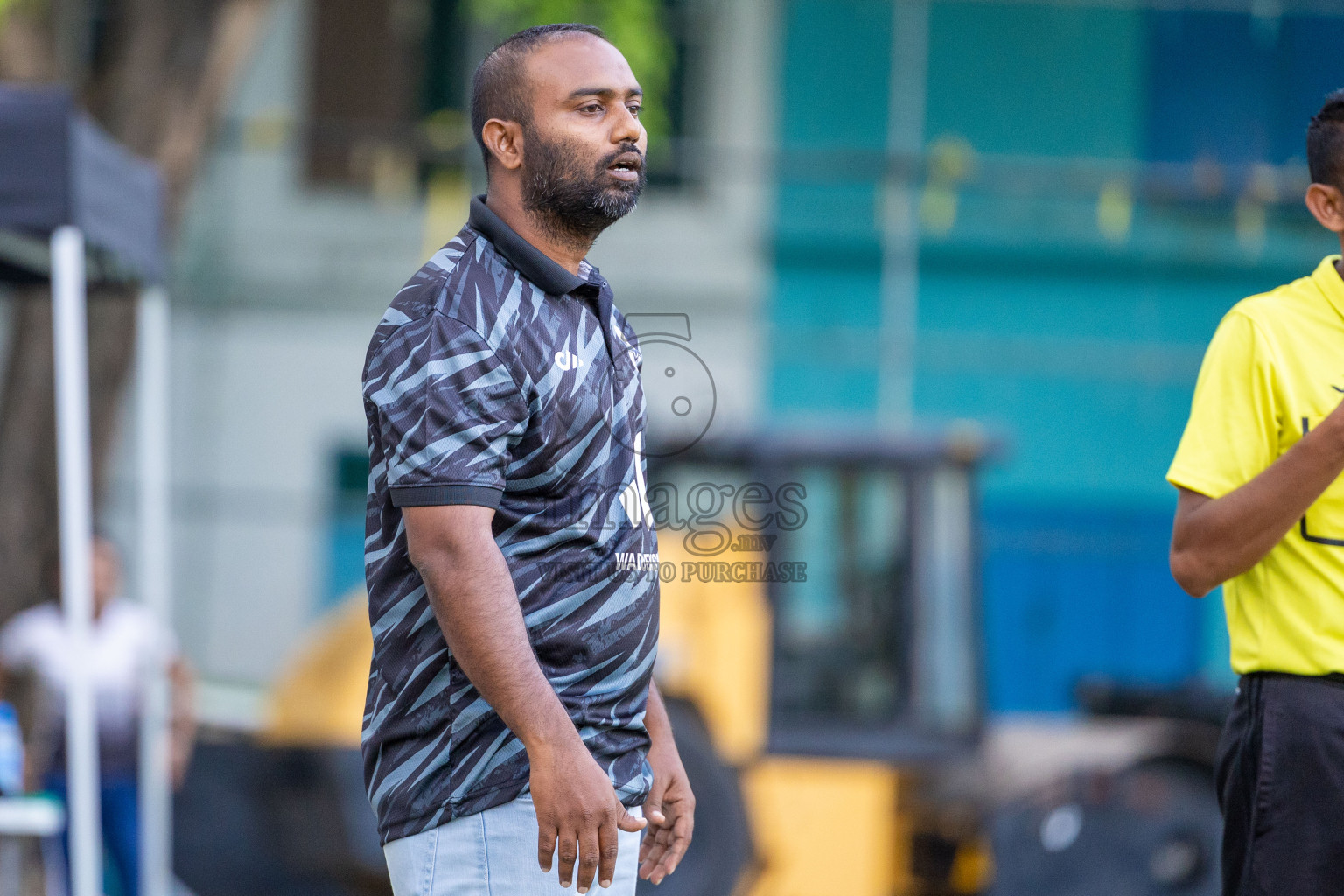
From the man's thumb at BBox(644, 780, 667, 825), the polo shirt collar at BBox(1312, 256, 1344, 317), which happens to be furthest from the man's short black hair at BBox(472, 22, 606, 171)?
the polo shirt collar at BBox(1312, 256, 1344, 317)

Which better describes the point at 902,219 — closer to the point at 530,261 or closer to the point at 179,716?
the point at 179,716

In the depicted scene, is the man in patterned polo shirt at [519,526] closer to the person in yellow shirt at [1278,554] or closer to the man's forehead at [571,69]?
the man's forehead at [571,69]

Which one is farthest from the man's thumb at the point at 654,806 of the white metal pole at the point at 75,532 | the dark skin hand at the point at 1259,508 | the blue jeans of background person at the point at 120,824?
the blue jeans of background person at the point at 120,824

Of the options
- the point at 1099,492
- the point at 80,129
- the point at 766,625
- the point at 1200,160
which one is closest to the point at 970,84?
the point at 1200,160

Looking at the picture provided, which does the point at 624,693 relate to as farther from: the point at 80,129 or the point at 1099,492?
the point at 1099,492

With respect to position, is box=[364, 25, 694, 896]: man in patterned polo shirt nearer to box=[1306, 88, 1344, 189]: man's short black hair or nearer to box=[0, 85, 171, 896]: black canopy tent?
box=[1306, 88, 1344, 189]: man's short black hair

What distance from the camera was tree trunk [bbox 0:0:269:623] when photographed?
21.0 feet

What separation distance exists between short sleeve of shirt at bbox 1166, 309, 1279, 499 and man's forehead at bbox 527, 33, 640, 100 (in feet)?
3.20

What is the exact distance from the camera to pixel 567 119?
201 cm

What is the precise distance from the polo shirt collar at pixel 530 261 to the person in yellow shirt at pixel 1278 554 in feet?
3.10

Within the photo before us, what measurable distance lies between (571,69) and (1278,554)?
1261 millimetres

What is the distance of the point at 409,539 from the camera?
73.2 inches

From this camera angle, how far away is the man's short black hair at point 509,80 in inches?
80.0

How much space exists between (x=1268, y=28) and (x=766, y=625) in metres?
9.46
